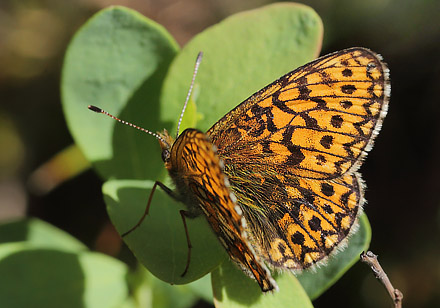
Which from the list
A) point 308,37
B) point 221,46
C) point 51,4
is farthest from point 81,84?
point 51,4

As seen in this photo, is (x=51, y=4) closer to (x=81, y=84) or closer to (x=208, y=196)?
(x=81, y=84)

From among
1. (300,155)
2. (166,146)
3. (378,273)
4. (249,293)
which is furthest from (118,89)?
(378,273)

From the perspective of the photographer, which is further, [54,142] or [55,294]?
[54,142]

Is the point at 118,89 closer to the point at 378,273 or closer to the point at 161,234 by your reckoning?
the point at 161,234

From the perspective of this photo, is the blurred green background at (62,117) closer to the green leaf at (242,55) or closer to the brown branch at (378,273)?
the green leaf at (242,55)

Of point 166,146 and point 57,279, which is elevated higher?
point 166,146

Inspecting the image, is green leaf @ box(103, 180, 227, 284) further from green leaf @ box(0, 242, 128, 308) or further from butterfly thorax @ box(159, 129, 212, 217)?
green leaf @ box(0, 242, 128, 308)
